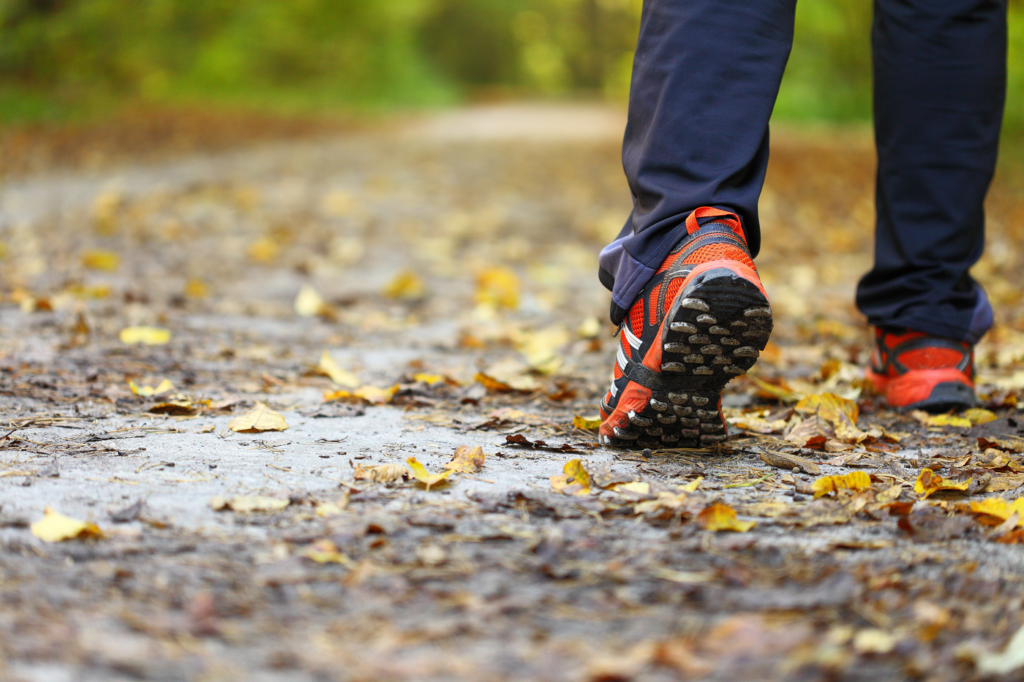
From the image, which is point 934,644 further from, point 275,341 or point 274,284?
point 274,284

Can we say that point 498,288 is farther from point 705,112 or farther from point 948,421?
point 705,112

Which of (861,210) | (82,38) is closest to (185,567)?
(861,210)

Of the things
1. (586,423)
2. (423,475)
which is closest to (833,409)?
(586,423)

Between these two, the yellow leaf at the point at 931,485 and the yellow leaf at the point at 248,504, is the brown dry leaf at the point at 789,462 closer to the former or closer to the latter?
the yellow leaf at the point at 931,485

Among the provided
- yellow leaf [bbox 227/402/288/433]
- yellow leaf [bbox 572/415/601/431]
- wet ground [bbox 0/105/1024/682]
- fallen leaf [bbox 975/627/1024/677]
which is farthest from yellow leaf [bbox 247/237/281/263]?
fallen leaf [bbox 975/627/1024/677]

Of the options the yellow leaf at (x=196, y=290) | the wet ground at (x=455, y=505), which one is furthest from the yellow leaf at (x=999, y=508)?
the yellow leaf at (x=196, y=290)

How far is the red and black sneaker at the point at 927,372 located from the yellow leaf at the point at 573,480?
965 mm

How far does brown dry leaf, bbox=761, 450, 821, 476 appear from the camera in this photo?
1.49 meters

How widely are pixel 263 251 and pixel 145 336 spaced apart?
1.62m

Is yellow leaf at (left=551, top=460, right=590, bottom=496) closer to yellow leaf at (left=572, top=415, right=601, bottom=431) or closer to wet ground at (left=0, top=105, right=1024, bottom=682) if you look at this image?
wet ground at (left=0, top=105, right=1024, bottom=682)

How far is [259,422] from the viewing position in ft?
5.47

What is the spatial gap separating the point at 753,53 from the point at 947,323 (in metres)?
0.87

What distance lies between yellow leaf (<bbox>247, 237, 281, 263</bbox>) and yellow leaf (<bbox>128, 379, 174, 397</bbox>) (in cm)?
208

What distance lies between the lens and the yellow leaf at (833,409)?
69.0 inches
